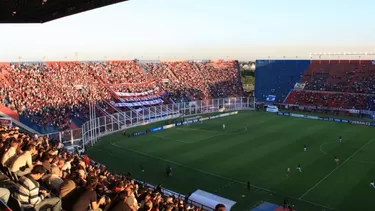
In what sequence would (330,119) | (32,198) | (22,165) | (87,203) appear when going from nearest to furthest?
(32,198) < (87,203) < (22,165) < (330,119)

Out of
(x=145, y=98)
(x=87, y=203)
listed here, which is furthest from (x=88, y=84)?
(x=87, y=203)

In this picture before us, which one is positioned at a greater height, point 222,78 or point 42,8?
point 42,8

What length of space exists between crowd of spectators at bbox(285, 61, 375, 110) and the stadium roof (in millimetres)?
52310

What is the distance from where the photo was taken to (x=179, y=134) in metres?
40.3

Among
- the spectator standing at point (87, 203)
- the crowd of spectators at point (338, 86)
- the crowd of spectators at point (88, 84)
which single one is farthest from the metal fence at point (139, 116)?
the spectator standing at point (87, 203)

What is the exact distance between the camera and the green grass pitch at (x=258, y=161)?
22500mm

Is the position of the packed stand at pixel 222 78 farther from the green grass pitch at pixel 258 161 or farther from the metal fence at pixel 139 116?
the green grass pitch at pixel 258 161

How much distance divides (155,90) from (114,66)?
8.59 meters

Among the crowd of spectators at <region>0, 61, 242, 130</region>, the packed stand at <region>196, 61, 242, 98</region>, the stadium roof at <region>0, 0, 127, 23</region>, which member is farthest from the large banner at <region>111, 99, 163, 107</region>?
the stadium roof at <region>0, 0, 127, 23</region>

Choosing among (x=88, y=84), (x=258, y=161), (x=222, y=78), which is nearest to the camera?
(x=258, y=161)

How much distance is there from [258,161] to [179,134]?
13.2 m

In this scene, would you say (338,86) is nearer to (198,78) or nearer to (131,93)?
(198,78)

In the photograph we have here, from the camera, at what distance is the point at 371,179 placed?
25.1 meters

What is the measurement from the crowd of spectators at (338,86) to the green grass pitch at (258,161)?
14.5 m
